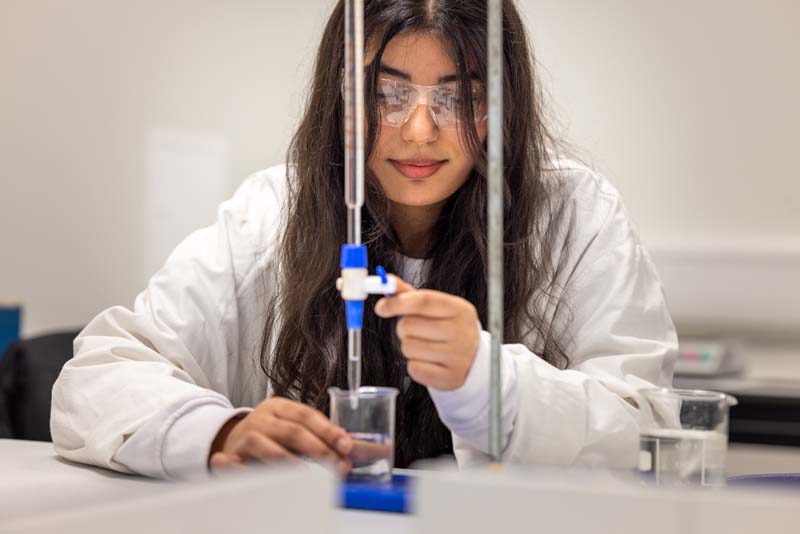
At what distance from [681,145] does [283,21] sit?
133 cm

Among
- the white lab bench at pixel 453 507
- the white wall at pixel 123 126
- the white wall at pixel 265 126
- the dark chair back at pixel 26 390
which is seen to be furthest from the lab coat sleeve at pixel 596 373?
the white wall at pixel 123 126

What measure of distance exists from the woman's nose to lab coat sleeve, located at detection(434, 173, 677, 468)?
330 millimetres

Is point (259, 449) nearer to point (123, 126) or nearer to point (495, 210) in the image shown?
point (495, 210)

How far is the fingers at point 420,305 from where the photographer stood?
104 cm

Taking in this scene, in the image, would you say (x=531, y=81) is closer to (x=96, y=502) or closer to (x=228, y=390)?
(x=228, y=390)

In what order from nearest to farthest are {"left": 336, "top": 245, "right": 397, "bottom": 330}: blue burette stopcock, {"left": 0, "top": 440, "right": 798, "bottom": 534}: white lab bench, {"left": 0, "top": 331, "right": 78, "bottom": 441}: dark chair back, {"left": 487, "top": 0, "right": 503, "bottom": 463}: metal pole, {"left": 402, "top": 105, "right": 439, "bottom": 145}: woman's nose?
1. {"left": 0, "top": 440, "right": 798, "bottom": 534}: white lab bench
2. {"left": 487, "top": 0, "right": 503, "bottom": 463}: metal pole
3. {"left": 336, "top": 245, "right": 397, "bottom": 330}: blue burette stopcock
4. {"left": 402, "top": 105, "right": 439, "bottom": 145}: woman's nose
5. {"left": 0, "top": 331, "right": 78, "bottom": 441}: dark chair back

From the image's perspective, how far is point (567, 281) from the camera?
5.38ft

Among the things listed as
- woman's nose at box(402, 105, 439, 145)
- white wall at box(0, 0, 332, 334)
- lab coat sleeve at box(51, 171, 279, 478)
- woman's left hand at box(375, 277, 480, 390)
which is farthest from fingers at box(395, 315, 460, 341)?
white wall at box(0, 0, 332, 334)

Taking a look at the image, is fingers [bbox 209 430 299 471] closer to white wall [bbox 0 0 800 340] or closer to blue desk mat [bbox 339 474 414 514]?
blue desk mat [bbox 339 474 414 514]

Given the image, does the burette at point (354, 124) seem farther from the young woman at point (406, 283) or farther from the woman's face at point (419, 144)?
the woman's face at point (419, 144)

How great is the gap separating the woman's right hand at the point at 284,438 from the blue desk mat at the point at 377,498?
44 millimetres

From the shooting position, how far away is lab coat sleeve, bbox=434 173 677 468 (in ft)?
4.10

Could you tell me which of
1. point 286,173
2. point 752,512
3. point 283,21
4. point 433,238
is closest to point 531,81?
point 433,238

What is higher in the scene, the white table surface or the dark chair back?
the white table surface
